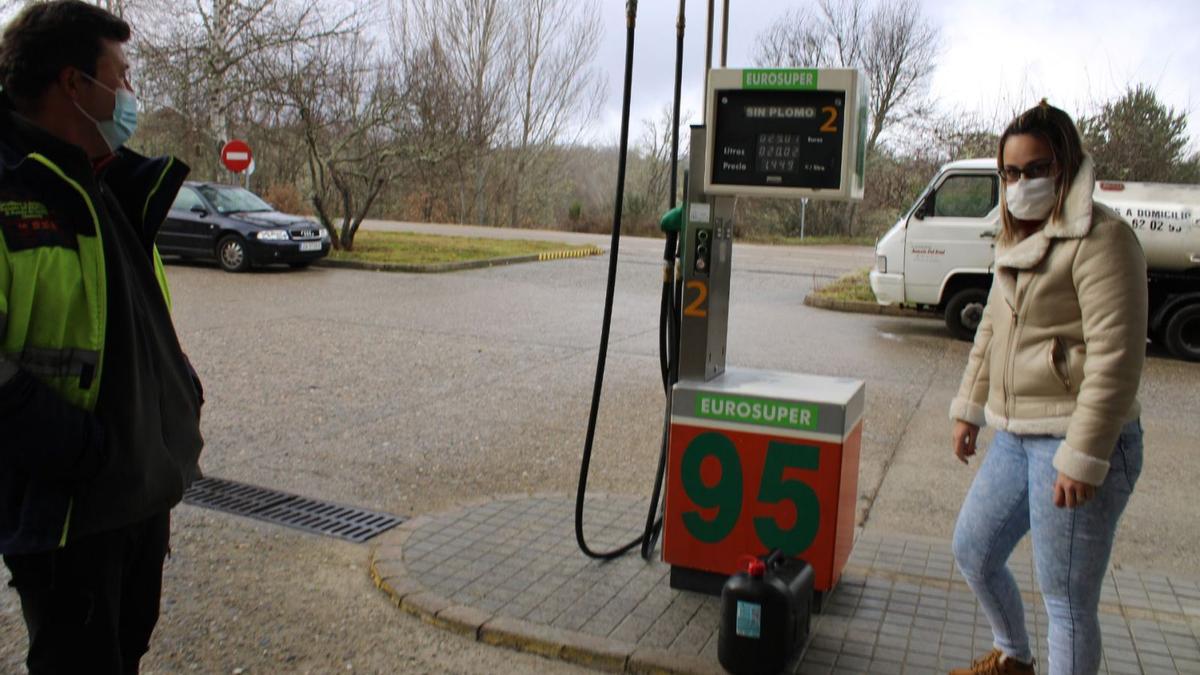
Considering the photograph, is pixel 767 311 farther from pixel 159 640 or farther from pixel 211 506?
pixel 159 640

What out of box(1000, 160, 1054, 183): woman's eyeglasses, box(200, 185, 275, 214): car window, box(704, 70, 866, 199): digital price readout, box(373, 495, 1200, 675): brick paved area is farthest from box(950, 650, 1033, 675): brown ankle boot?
box(200, 185, 275, 214): car window

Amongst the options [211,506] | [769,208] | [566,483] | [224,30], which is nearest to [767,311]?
[566,483]

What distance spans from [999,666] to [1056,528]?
74cm

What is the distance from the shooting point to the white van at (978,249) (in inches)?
456

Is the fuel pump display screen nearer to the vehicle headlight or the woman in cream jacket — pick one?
the woman in cream jacket

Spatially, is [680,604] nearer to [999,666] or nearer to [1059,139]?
[999,666]

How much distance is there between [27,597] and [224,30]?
26454mm

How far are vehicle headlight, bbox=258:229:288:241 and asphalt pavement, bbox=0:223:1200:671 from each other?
2050 millimetres

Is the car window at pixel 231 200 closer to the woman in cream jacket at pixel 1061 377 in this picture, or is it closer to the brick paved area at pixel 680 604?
the brick paved area at pixel 680 604

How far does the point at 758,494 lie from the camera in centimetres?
412

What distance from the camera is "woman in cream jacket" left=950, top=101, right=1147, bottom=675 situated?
2.82m

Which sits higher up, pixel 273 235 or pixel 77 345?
pixel 273 235

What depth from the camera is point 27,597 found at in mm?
2379

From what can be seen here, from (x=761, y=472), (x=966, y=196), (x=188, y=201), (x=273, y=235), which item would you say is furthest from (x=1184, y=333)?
(x=188, y=201)
